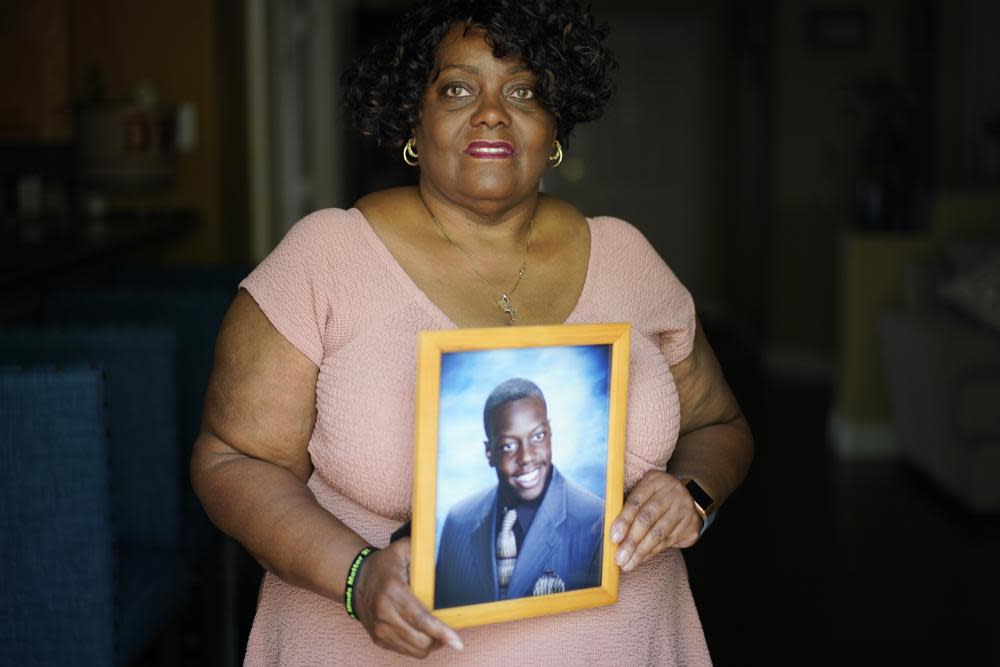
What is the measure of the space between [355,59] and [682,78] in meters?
8.59

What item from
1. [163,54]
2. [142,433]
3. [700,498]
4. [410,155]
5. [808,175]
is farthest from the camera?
[808,175]

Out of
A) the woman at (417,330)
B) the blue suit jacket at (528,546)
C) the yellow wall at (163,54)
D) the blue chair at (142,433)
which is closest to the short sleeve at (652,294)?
the woman at (417,330)

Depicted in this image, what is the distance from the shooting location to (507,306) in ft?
5.39

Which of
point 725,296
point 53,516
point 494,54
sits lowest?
point 725,296

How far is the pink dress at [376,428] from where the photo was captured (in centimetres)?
154

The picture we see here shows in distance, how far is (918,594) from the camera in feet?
12.6

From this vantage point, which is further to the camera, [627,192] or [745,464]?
[627,192]

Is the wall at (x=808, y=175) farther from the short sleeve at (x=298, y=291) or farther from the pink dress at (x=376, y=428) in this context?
the short sleeve at (x=298, y=291)

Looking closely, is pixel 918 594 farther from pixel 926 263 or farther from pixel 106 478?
pixel 106 478

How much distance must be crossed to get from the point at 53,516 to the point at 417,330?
29.0 inches

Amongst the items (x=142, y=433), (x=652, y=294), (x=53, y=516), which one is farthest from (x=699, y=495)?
(x=142, y=433)

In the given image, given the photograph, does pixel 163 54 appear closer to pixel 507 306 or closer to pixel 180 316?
pixel 180 316

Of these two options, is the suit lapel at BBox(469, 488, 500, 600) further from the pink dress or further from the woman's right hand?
the pink dress

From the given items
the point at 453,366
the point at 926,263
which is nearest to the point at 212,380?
the point at 453,366
